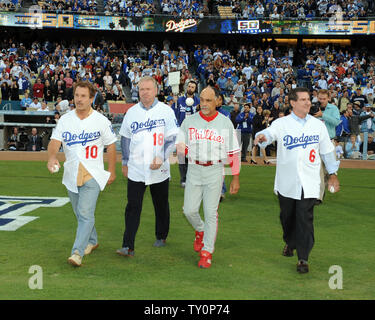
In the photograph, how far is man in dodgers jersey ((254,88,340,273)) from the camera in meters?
6.38

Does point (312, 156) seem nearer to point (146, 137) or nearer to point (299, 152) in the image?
point (299, 152)

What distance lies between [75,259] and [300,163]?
261 cm

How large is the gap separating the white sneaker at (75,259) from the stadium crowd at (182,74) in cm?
1547

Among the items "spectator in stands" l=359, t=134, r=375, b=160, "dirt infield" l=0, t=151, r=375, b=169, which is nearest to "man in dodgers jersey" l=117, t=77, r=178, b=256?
"dirt infield" l=0, t=151, r=375, b=169

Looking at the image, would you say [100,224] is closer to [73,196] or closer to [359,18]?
[73,196]

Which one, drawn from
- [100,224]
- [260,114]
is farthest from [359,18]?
[100,224]

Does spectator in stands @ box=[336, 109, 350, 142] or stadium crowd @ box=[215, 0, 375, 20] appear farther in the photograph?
stadium crowd @ box=[215, 0, 375, 20]

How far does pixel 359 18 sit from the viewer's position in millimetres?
39031

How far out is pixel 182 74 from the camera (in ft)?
99.8

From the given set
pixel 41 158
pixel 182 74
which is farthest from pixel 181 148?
pixel 182 74

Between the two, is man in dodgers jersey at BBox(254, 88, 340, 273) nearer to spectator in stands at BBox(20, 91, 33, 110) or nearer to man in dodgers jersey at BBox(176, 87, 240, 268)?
man in dodgers jersey at BBox(176, 87, 240, 268)

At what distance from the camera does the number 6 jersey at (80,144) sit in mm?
6480

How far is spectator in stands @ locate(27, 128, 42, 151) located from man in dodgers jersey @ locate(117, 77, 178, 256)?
1321 cm

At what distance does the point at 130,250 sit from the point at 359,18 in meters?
35.8
